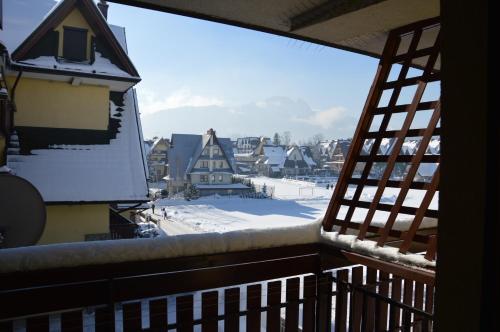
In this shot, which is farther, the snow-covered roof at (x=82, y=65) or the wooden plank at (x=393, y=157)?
the snow-covered roof at (x=82, y=65)

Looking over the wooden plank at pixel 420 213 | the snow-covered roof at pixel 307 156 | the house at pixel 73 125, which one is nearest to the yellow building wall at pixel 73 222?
the house at pixel 73 125

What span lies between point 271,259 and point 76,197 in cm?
525

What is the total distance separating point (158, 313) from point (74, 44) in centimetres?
658

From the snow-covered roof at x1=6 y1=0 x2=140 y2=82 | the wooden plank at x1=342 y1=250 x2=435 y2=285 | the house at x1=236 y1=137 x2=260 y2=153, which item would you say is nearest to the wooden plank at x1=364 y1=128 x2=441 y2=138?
the wooden plank at x1=342 y1=250 x2=435 y2=285

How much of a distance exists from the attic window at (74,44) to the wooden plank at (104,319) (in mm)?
6359

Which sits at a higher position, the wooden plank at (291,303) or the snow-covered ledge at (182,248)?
the snow-covered ledge at (182,248)

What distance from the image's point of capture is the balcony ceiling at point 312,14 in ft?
5.02

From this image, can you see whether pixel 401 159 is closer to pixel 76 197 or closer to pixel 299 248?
pixel 299 248

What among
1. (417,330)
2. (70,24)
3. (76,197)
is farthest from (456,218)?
(70,24)

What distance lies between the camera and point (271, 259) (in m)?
1.75

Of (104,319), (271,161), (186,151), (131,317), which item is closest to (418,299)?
(131,317)

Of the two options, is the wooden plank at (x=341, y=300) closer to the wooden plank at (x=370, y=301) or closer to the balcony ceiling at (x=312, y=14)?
the wooden plank at (x=370, y=301)

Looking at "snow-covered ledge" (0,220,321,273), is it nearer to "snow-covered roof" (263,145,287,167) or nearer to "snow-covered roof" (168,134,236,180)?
"snow-covered roof" (168,134,236,180)

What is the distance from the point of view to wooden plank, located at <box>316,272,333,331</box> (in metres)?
1.87
